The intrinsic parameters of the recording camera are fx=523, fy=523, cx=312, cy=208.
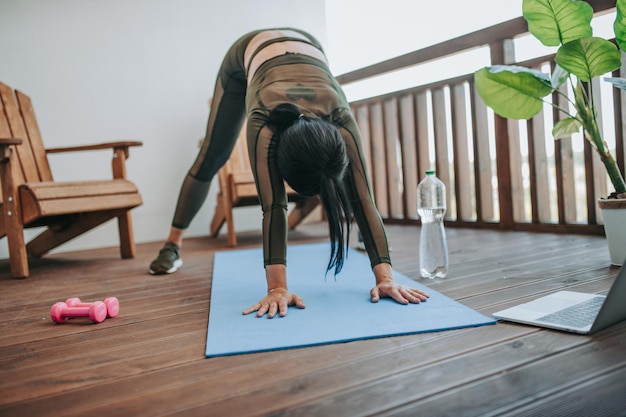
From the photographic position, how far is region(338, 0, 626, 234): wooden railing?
9.71 ft

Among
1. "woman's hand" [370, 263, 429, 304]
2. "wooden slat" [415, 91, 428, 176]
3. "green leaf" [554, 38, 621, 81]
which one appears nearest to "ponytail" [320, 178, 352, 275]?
"woman's hand" [370, 263, 429, 304]

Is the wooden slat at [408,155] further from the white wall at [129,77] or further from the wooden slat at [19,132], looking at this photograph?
the wooden slat at [19,132]

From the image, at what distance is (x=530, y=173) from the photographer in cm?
322

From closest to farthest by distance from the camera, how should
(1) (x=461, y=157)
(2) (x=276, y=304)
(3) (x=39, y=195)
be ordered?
(2) (x=276, y=304) < (3) (x=39, y=195) < (1) (x=461, y=157)

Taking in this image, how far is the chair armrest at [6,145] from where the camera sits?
2539 mm

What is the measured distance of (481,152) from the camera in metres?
3.56

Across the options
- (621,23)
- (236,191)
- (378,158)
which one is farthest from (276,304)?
(378,158)

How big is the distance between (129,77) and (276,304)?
3.15m

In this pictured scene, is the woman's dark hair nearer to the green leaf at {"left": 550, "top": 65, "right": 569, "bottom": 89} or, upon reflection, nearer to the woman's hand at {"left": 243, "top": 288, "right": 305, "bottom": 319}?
the woman's hand at {"left": 243, "top": 288, "right": 305, "bottom": 319}

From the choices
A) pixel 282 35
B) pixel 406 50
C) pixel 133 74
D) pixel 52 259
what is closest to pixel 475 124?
pixel 406 50

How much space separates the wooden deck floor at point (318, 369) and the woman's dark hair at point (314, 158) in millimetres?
463

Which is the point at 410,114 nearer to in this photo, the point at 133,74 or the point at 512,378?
the point at 133,74

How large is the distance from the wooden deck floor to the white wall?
7.82ft

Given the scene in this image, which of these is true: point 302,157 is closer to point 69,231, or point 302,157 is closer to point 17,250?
point 17,250
